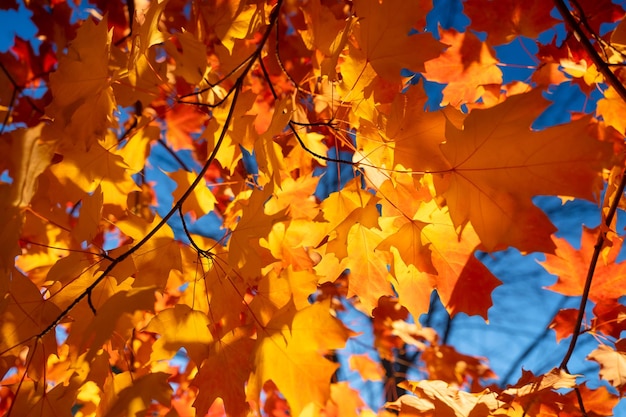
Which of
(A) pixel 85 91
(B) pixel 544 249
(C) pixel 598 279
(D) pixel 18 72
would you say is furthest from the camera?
(D) pixel 18 72

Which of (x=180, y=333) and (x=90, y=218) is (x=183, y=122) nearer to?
(x=90, y=218)

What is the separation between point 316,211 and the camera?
1.22 m

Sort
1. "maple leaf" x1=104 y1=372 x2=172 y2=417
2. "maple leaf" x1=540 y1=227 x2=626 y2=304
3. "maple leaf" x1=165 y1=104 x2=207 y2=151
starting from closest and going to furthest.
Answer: "maple leaf" x1=104 y1=372 x2=172 y2=417, "maple leaf" x1=540 y1=227 x2=626 y2=304, "maple leaf" x1=165 y1=104 x2=207 y2=151

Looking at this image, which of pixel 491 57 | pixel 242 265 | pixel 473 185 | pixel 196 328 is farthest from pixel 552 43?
pixel 196 328

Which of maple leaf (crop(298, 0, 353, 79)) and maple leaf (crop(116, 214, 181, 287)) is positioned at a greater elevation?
maple leaf (crop(298, 0, 353, 79))

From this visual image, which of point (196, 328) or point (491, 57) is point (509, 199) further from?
point (491, 57)

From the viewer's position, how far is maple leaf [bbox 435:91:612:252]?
64cm

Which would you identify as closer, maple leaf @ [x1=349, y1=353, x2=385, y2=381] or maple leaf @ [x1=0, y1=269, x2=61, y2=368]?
maple leaf @ [x1=0, y1=269, x2=61, y2=368]

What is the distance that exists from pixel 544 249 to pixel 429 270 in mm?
228

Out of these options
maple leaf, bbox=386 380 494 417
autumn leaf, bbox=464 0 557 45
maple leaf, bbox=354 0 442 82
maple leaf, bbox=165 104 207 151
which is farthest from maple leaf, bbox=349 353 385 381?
maple leaf, bbox=354 0 442 82

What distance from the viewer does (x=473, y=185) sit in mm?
752

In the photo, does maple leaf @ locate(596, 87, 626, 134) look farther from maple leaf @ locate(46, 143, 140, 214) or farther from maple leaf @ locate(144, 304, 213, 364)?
maple leaf @ locate(46, 143, 140, 214)

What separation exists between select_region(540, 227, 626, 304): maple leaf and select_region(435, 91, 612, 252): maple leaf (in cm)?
56

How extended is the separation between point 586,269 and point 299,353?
0.87 meters
